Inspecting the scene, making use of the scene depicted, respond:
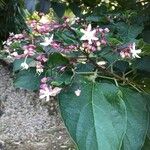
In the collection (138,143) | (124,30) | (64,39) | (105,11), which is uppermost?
(105,11)

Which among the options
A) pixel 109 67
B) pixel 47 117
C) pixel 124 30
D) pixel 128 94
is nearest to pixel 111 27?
pixel 124 30

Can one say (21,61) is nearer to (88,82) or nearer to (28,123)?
A: (88,82)

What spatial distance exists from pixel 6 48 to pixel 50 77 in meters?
0.25

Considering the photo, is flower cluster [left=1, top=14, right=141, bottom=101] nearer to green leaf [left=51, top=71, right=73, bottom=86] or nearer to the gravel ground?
green leaf [left=51, top=71, right=73, bottom=86]

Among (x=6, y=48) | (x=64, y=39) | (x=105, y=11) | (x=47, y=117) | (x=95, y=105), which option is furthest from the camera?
(x=47, y=117)

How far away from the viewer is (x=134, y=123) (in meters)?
1.17

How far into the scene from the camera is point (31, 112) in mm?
2838

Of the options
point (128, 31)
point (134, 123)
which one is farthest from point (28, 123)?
point (134, 123)

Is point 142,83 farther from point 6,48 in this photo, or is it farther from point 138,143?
point 6,48

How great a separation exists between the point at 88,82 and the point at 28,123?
1.64 m

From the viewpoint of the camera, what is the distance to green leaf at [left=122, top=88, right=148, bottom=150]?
117cm

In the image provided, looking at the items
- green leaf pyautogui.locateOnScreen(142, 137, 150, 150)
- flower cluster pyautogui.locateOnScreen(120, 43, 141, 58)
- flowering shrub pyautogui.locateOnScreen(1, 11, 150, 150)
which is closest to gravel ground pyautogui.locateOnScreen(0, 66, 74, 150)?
green leaf pyautogui.locateOnScreen(142, 137, 150, 150)

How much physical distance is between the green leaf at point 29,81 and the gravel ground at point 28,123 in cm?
118

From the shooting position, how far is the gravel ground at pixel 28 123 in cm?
251
